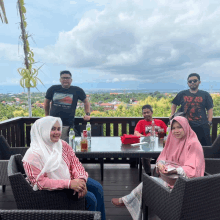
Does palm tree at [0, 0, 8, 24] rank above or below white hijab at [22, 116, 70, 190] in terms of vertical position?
above

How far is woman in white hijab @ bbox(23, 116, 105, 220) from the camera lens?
1.28 metres

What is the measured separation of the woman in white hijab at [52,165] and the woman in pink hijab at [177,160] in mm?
325

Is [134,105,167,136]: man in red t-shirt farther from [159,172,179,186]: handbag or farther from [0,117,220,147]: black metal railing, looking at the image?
[159,172,179,186]: handbag

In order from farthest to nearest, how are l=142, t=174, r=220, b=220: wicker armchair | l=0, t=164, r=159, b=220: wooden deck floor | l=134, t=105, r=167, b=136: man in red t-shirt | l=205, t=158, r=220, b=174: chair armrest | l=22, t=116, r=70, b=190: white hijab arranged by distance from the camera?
l=134, t=105, r=167, b=136: man in red t-shirt → l=0, t=164, r=159, b=220: wooden deck floor → l=205, t=158, r=220, b=174: chair armrest → l=22, t=116, r=70, b=190: white hijab → l=142, t=174, r=220, b=220: wicker armchair

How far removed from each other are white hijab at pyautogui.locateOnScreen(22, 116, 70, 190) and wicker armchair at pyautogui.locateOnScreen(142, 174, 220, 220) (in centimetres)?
78

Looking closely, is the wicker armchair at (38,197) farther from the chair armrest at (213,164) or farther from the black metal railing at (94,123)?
the black metal railing at (94,123)

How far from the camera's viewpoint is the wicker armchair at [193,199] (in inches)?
47.4

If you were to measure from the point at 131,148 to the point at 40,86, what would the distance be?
2565mm

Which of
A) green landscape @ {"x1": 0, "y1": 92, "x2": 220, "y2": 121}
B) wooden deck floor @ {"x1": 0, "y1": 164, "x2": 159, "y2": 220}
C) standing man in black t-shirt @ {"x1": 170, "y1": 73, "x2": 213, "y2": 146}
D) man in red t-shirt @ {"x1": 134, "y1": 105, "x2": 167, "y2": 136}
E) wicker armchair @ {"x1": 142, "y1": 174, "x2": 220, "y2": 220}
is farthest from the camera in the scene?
green landscape @ {"x1": 0, "y1": 92, "x2": 220, "y2": 121}

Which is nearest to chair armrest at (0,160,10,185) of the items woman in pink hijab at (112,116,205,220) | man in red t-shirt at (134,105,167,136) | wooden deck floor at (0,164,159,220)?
wooden deck floor at (0,164,159,220)

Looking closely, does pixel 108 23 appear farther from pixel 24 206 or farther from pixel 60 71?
pixel 24 206

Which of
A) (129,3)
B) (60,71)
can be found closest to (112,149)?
(60,71)

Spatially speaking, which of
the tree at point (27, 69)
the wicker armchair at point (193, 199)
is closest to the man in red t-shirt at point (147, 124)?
the wicker armchair at point (193, 199)

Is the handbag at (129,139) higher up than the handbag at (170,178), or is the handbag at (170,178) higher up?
the handbag at (129,139)
